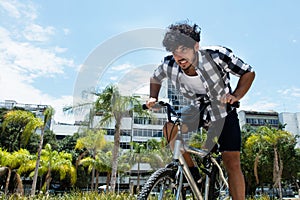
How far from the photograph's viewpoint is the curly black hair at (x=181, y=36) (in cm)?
262

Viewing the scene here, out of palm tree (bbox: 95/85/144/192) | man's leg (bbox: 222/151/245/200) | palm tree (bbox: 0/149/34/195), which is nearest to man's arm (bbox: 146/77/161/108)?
man's leg (bbox: 222/151/245/200)

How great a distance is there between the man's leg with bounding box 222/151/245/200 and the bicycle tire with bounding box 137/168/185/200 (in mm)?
573

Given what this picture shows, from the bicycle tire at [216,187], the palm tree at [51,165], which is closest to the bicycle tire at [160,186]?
the bicycle tire at [216,187]

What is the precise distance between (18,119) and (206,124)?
2419 cm

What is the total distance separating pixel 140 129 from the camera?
48.8m

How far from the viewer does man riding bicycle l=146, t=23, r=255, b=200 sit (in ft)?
8.55

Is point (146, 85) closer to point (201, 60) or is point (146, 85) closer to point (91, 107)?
point (201, 60)

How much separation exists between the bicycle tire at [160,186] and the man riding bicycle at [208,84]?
34 cm

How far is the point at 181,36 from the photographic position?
2.66m

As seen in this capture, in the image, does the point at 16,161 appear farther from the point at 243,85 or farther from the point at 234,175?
the point at 243,85

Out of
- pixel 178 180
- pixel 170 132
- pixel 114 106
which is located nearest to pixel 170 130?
pixel 170 132

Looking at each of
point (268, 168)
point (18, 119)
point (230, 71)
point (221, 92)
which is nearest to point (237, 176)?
point (221, 92)

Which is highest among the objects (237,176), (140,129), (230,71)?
(140,129)

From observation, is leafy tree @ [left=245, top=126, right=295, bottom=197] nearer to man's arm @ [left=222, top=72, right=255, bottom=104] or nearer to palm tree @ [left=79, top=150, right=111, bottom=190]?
palm tree @ [left=79, top=150, right=111, bottom=190]
